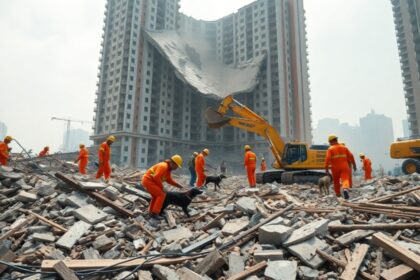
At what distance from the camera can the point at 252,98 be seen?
A: 68750 millimetres

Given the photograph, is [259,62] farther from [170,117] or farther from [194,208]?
[194,208]

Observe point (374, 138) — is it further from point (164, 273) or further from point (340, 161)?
point (164, 273)

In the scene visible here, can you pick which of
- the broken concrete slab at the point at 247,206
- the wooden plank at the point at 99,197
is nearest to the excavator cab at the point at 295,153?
the broken concrete slab at the point at 247,206

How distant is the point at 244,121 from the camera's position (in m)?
14.2

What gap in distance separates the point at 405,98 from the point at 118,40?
68039 mm

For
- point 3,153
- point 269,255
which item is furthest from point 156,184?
point 3,153

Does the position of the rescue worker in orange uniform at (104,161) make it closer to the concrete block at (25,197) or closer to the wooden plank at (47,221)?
the concrete block at (25,197)

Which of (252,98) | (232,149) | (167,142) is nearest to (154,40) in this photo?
(167,142)

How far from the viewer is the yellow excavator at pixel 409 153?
48.8 ft

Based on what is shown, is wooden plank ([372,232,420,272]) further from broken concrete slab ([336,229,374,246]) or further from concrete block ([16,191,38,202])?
concrete block ([16,191,38,202])

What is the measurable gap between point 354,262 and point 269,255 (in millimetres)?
1197

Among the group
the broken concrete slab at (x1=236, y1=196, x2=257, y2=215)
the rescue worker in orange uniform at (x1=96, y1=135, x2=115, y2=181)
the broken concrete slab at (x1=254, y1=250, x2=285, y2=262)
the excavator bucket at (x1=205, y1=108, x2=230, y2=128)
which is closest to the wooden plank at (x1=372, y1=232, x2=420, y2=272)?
the broken concrete slab at (x1=254, y1=250, x2=285, y2=262)

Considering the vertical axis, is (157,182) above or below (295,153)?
below

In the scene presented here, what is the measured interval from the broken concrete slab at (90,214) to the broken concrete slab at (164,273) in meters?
2.58
